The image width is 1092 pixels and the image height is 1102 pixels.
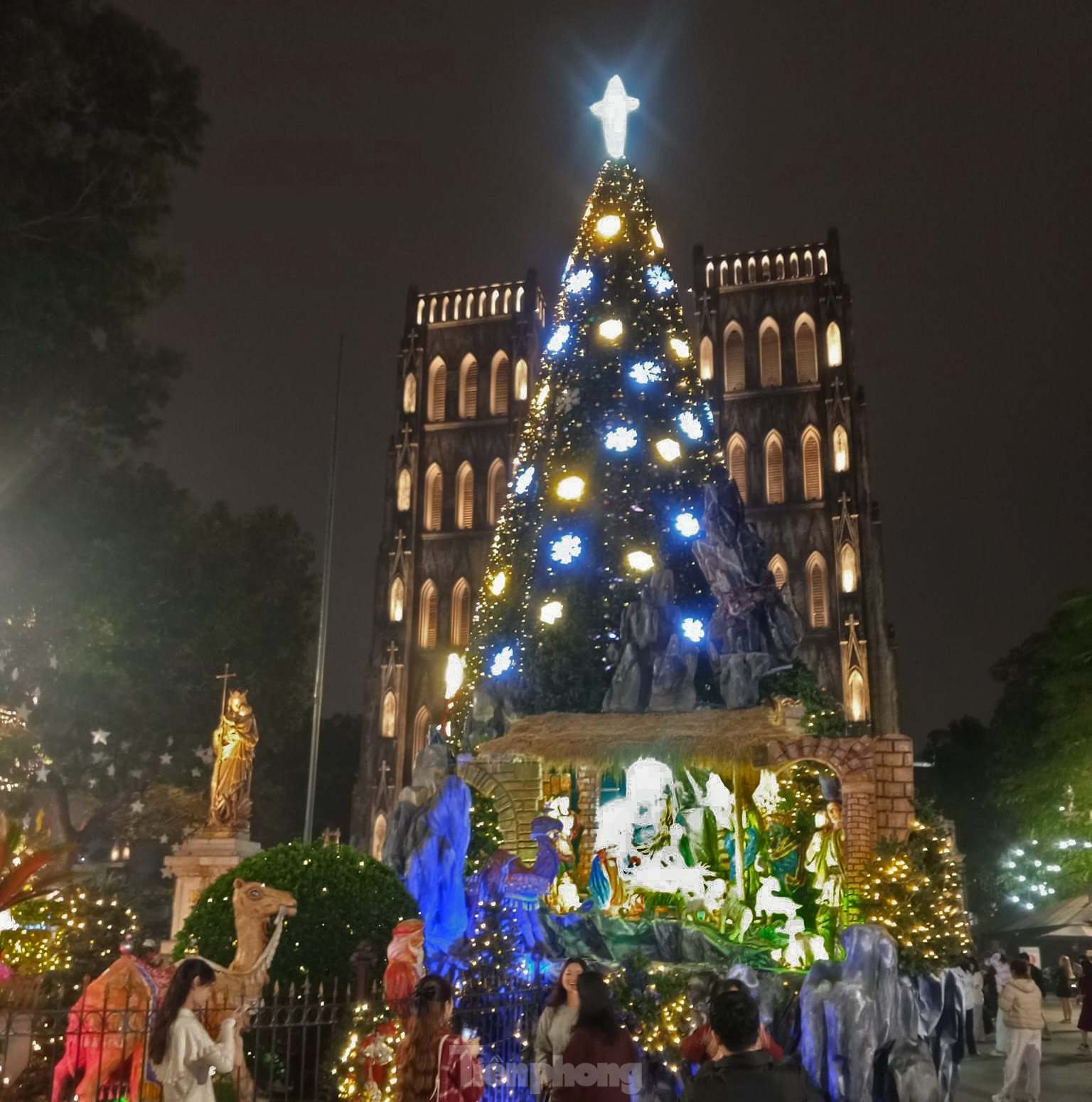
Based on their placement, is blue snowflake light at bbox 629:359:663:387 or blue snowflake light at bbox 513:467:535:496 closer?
blue snowflake light at bbox 629:359:663:387

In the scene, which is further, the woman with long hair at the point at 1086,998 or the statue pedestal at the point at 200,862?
the statue pedestal at the point at 200,862

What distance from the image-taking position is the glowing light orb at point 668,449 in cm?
1858

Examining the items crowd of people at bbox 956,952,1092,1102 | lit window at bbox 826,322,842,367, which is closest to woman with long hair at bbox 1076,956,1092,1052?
crowd of people at bbox 956,952,1092,1102

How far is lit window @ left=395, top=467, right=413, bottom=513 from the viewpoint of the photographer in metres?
47.3

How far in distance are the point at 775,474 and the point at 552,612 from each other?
91.4 feet

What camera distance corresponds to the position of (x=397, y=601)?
152 ft

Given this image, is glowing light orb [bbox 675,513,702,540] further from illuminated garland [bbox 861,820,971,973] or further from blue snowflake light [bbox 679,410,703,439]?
illuminated garland [bbox 861,820,971,973]

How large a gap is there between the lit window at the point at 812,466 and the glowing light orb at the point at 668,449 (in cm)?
2575

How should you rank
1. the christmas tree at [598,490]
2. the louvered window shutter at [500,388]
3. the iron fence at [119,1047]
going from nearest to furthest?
the iron fence at [119,1047] < the christmas tree at [598,490] < the louvered window shutter at [500,388]

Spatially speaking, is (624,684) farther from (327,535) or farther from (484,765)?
(327,535)

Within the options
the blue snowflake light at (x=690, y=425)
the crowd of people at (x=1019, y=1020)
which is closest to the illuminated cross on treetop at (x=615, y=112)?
the blue snowflake light at (x=690, y=425)

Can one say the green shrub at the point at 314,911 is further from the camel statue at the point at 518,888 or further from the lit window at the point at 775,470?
the lit window at the point at 775,470

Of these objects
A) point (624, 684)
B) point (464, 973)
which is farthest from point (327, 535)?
point (464, 973)

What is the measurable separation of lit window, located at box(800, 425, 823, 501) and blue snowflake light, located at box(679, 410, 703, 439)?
25303 millimetres
